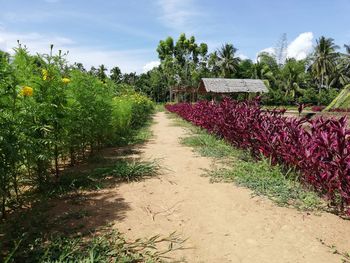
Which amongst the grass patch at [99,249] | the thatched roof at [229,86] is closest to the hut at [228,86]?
the thatched roof at [229,86]

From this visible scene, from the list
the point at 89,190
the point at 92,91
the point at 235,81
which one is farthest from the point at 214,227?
the point at 235,81

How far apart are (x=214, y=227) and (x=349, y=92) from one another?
2441cm

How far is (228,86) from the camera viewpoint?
30.8m

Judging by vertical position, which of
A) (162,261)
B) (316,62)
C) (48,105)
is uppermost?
(316,62)

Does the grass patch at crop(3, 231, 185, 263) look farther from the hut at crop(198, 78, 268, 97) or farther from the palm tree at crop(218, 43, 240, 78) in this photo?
the palm tree at crop(218, 43, 240, 78)

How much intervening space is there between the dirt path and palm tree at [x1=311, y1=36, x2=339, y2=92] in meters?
52.3

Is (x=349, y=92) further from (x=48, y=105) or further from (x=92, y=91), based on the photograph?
(x=48, y=105)

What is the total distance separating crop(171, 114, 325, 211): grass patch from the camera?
4.16 metres

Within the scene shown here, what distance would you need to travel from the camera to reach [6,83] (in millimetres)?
3377

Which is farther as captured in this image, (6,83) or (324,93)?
(324,93)

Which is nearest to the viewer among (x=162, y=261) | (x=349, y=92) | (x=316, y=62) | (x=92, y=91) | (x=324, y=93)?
(x=162, y=261)

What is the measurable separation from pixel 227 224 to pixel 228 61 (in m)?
53.8

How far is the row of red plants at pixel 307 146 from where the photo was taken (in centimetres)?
386

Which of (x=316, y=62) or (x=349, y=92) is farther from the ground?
(x=316, y=62)
